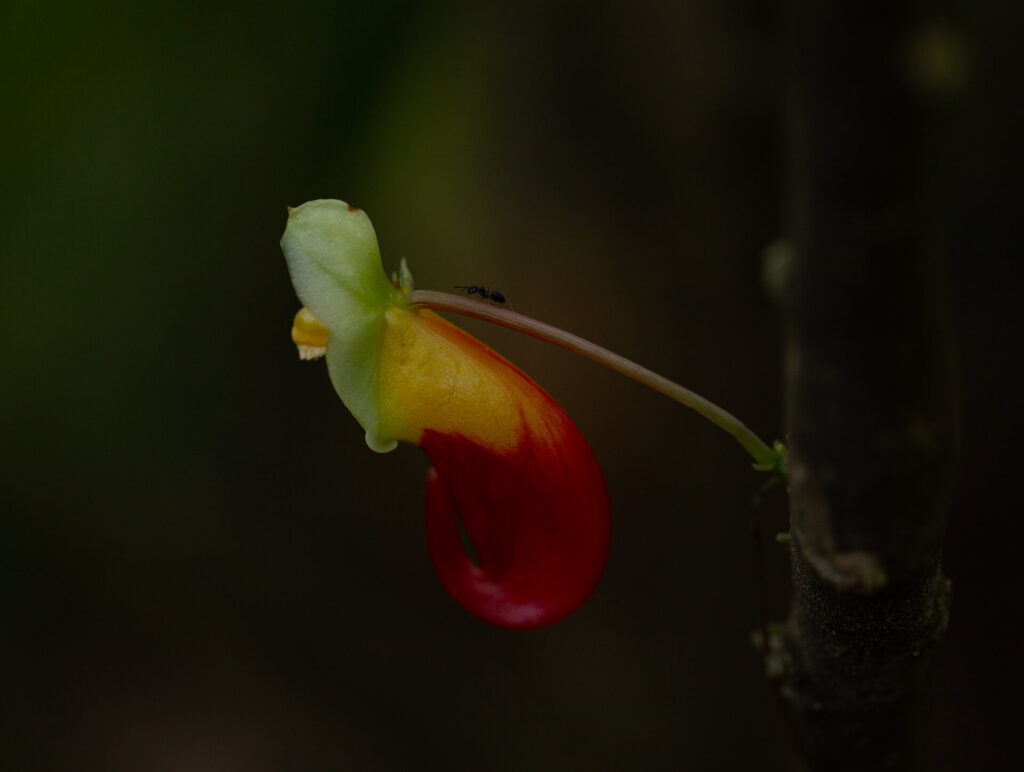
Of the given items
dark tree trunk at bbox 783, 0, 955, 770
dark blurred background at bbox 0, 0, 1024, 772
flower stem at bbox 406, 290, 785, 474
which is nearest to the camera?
dark tree trunk at bbox 783, 0, 955, 770

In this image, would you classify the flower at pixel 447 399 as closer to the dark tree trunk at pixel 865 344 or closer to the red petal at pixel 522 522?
the red petal at pixel 522 522

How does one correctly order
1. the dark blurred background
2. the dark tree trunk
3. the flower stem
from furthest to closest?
1. the dark blurred background
2. the flower stem
3. the dark tree trunk

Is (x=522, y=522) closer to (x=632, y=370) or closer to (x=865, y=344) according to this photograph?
(x=632, y=370)

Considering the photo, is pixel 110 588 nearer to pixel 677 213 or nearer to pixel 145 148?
pixel 145 148

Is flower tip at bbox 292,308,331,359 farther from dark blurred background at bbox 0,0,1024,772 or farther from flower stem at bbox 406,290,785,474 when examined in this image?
dark blurred background at bbox 0,0,1024,772

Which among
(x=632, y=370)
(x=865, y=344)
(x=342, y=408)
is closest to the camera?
(x=865, y=344)

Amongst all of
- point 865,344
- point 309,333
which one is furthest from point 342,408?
point 865,344

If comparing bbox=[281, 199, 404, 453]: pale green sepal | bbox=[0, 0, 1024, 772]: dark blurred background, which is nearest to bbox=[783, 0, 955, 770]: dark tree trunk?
bbox=[281, 199, 404, 453]: pale green sepal
